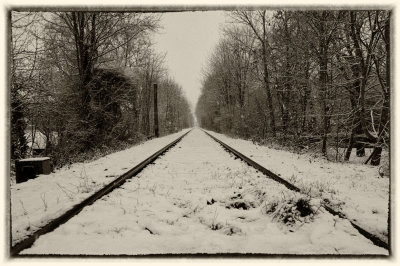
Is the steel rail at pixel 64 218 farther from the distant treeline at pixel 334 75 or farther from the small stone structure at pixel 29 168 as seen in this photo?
the distant treeline at pixel 334 75

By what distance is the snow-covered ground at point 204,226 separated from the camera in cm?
234

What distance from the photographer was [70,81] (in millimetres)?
11070

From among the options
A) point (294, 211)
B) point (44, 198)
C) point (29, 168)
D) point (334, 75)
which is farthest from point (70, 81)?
point (294, 211)

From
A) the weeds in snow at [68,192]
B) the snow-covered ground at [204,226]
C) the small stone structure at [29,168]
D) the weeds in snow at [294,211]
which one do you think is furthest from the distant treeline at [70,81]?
the weeds in snow at [294,211]

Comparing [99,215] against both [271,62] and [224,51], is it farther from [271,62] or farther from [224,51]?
[224,51]

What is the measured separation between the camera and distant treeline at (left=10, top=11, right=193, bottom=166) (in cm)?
711

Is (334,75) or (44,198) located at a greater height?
(334,75)

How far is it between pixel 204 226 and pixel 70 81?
10309 mm

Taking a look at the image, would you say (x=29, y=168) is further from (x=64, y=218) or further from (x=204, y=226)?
(x=204, y=226)

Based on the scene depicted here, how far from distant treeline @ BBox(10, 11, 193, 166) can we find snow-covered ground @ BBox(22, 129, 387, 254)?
3.30 metres

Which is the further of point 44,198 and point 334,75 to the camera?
point 334,75

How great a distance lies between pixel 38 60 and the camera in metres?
7.48

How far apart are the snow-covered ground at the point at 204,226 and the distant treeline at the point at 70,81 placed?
330 centimetres

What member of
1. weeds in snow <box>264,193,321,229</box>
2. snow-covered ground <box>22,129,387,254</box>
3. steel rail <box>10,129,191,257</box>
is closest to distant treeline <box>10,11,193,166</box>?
steel rail <box>10,129,191,257</box>
